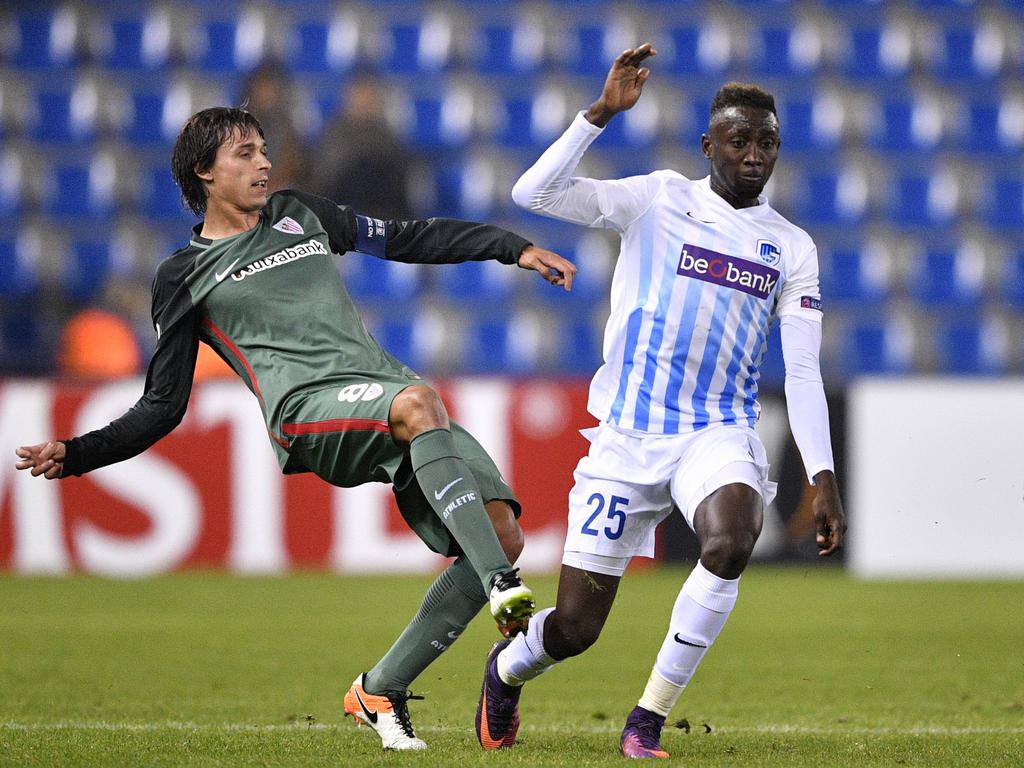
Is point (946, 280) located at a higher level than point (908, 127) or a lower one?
lower

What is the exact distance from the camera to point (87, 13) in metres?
13.7

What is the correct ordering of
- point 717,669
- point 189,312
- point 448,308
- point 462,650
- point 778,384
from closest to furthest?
point 189,312, point 717,669, point 462,650, point 778,384, point 448,308

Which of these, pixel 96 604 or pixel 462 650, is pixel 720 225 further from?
pixel 96 604

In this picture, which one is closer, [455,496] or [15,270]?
[455,496]

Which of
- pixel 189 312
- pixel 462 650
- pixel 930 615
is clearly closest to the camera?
pixel 189 312

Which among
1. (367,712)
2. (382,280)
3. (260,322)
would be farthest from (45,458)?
(382,280)

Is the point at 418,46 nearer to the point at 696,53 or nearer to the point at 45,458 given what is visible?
the point at 696,53

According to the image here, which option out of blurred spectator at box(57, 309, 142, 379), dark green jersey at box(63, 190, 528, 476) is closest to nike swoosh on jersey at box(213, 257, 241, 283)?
dark green jersey at box(63, 190, 528, 476)

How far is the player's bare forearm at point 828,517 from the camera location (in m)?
4.30

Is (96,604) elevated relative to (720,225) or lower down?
lower down

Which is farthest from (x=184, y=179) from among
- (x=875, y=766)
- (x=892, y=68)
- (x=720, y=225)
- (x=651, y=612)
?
(x=892, y=68)

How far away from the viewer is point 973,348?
40.6 ft

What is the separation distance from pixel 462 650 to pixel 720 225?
3.16 metres

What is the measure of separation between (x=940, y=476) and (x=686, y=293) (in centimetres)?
589
